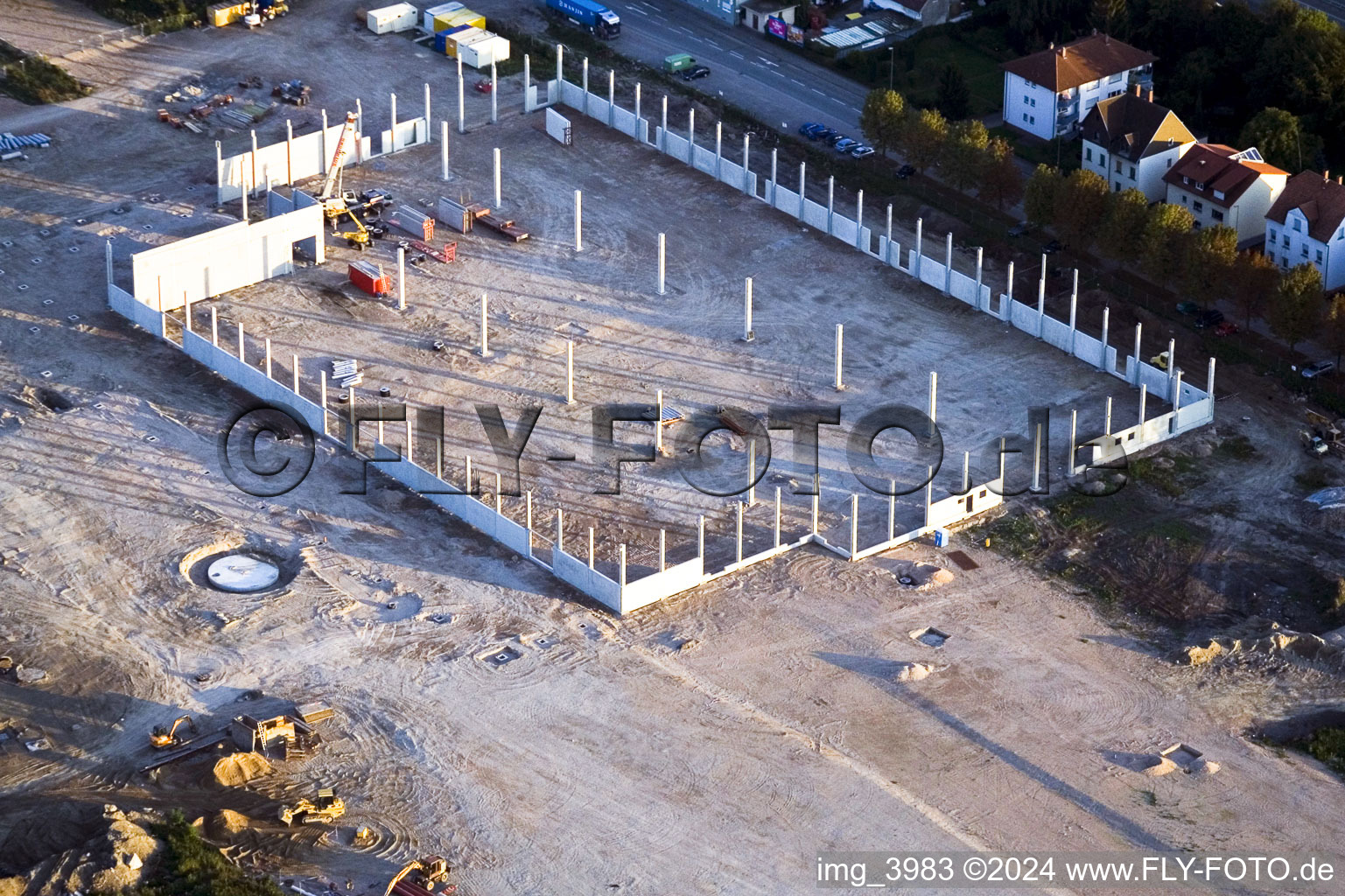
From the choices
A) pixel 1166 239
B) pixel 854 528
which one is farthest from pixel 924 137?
pixel 854 528

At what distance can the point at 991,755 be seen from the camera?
7525cm

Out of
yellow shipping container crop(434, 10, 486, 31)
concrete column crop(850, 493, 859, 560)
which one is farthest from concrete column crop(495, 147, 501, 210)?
concrete column crop(850, 493, 859, 560)

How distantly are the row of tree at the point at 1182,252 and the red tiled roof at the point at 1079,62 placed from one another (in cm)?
1074

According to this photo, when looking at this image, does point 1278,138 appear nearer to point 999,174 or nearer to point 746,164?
point 999,174

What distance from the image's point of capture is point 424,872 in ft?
227

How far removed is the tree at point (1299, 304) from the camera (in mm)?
96750

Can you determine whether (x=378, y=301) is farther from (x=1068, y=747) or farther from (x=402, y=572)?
(x=1068, y=747)

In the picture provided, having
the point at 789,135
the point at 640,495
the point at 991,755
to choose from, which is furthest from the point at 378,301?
the point at 991,755

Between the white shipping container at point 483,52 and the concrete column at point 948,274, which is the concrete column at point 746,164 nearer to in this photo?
the concrete column at point 948,274

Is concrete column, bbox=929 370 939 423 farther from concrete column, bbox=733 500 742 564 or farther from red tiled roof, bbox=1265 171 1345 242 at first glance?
red tiled roof, bbox=1265 171 1345 242

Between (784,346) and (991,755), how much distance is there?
28.9 metres

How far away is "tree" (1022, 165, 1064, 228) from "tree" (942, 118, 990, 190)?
333 cm

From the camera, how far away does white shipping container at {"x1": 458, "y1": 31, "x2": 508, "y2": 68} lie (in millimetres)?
125688

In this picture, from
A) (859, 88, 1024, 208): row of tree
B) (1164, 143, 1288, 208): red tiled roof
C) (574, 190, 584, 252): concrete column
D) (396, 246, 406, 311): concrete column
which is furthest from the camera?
(859, 88, 1024, 208): row of tree
